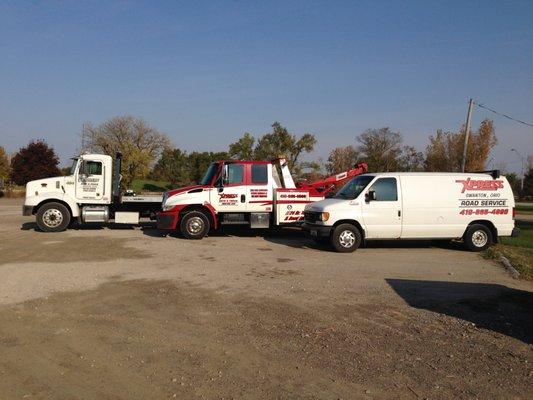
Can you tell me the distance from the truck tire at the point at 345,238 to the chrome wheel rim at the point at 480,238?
10.9 feet

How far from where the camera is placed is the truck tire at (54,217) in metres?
15.9

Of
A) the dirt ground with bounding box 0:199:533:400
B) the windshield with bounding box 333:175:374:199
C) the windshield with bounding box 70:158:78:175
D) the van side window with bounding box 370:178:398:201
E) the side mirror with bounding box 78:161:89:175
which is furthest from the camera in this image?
the windshield with bounding box 70:158:78:175

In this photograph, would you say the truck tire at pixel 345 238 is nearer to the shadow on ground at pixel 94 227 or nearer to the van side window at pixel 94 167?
the shadow on ground at pixel 94 227

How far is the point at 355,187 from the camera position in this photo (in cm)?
1284

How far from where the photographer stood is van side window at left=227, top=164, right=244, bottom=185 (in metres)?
14.7

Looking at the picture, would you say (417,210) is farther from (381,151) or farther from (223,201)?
(381,151)

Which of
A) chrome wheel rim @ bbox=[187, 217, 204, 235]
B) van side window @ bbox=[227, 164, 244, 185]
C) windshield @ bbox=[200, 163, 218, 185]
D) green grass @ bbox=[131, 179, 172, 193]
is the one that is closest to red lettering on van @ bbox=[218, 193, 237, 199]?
van side window @ bbox=[227, 164, 244, 185]

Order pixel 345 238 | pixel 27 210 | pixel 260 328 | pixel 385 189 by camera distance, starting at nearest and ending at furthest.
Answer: pixel 260 328
pixel 345 238
pixel 385 189
pixel 27 210

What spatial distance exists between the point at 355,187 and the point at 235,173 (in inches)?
155

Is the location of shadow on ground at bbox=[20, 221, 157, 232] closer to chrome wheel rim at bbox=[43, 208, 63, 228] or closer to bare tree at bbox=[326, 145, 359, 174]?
chrome wheel rim at bbox=[43, 208, 63, 228]

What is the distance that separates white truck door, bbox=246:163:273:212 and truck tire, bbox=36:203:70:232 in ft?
20.9

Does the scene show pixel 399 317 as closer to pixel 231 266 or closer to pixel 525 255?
pixel 231 266

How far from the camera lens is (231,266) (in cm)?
1007

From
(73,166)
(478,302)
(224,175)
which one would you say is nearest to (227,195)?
(224,175)
